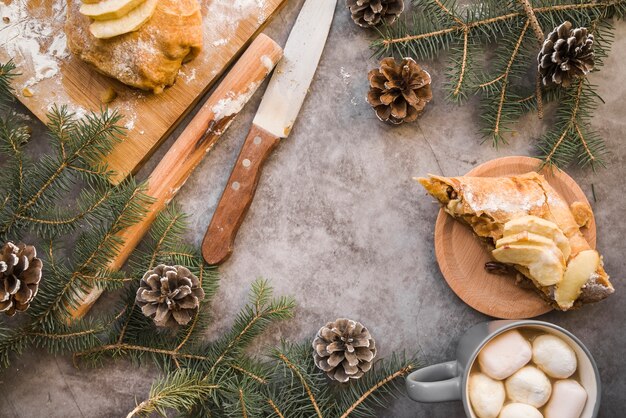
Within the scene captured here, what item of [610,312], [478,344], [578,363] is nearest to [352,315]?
[478,344]

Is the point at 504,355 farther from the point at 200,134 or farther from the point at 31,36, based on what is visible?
the point at 31,36

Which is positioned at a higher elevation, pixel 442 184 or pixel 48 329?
pixel 48 329

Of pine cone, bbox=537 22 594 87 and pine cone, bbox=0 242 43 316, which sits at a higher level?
pine cone, bbox=0 242 43 316

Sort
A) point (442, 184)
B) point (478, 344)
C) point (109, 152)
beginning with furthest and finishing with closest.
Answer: point (109, 152), point (442, 184), point (478, 344)

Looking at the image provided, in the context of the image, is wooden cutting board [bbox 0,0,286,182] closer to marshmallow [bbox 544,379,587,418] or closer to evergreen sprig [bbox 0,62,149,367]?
evergreen sprig [bbox 0,62,149,367]

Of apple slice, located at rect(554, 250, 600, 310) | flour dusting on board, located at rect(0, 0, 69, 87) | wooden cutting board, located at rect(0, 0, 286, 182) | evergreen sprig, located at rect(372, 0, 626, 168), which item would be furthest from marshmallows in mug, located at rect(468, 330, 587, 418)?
flour dusting on board, located at rect(0, 0, 69, 87)

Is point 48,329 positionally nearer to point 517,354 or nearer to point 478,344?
point 478,344

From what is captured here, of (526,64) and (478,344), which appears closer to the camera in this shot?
(478,344)
